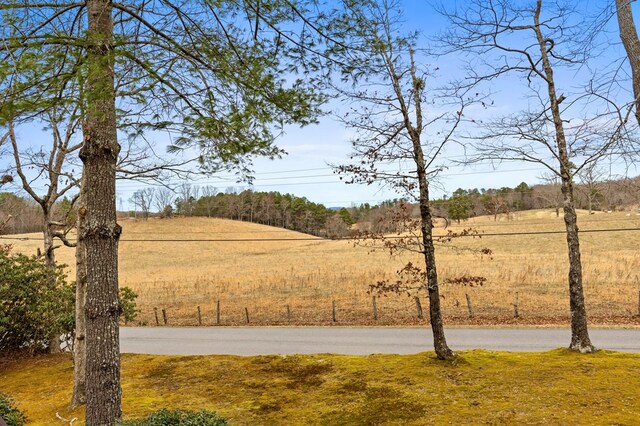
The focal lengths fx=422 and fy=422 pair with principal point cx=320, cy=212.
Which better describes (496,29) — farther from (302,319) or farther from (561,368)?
(302,319)

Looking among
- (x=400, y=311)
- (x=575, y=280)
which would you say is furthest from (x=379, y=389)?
(x=400, y=311)

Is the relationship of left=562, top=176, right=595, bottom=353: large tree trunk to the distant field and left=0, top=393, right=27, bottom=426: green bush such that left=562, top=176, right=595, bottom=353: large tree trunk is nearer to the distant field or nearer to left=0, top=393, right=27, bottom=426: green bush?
the distant field

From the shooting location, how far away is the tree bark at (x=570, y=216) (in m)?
7.79

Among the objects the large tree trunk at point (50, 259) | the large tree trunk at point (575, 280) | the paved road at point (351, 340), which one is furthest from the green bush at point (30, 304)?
the large tree trunk at point (575, 280)

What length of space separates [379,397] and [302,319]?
1254 centimetres

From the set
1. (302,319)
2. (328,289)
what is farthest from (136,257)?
(302,319)

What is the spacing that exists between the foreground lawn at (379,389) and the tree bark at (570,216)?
471 millimetres

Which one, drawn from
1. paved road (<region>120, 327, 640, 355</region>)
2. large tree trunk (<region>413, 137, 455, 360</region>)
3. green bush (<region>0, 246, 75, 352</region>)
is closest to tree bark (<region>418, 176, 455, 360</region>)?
large tree trunk (<region>413, 137, 455, 360</region>)

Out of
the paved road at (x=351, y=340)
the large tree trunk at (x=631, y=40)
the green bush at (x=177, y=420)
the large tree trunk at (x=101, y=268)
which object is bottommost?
the paved road at (x=351, y=340)

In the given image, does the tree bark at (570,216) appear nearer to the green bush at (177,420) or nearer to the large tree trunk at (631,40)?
the large tree trunk at (631,40)

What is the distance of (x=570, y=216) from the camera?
7.95m

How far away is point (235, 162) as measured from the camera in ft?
14.6

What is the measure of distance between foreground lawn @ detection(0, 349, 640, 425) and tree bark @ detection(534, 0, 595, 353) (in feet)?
1.55

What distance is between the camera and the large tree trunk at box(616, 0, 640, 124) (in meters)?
3.83
